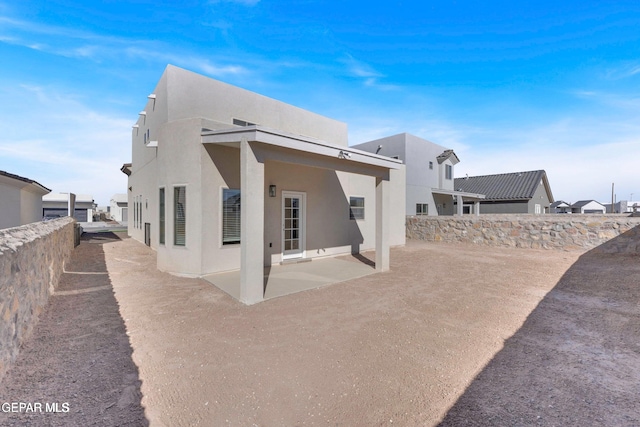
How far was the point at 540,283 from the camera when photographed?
6.57 metres

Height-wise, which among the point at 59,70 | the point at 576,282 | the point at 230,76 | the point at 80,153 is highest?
the point at 230,76

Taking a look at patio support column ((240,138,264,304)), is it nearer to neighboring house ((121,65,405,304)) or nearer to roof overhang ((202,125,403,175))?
neighboring house ((121,65,405,304))

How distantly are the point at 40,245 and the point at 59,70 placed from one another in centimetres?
687

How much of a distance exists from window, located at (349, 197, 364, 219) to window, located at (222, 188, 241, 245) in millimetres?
4758

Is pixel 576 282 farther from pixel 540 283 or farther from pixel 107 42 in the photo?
pixel 107 42

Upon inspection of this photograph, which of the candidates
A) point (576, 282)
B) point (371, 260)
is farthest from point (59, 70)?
point (576, 282)

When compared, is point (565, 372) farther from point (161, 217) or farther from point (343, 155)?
point (161, 217)

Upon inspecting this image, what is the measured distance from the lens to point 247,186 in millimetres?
5004

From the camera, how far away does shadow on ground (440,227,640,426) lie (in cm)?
230

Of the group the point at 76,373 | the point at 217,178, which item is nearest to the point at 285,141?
the point at 217,178

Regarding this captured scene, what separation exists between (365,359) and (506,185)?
2786 centimetres

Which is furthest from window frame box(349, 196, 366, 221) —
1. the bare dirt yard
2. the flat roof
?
the bare dirt yard

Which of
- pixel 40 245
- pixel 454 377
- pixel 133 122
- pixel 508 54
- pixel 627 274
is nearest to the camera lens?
pixel 454 377

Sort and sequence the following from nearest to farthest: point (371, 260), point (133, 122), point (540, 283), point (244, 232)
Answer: point (244, 232) < point (540, 283) < point (371, 260) < point (133, 122)
